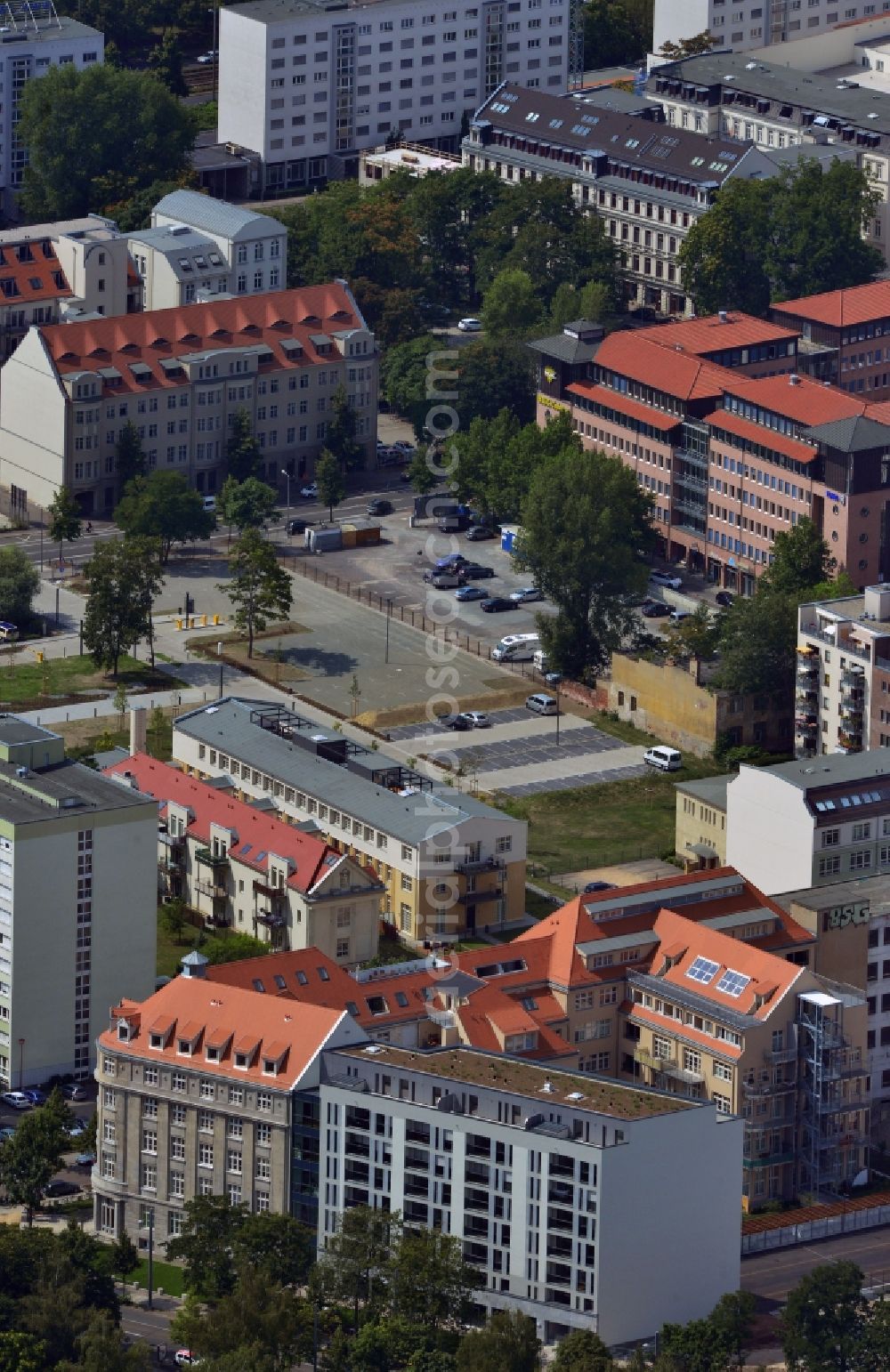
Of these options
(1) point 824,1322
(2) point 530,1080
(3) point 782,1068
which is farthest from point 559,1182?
(3) point 782,1068

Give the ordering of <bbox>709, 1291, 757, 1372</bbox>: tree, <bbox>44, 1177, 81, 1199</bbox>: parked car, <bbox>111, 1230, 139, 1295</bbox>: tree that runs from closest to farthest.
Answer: <bbox>709, 1291, 757, 1372</bbox>: tree
<bbox>111, 1230, 139, 1295</bbox>: tree
<bbox>44, 1177, 81, 1199</bbox>: parked car

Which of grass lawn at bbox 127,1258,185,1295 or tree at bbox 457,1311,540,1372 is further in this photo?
grass lawn at bbox 127,1258,185,1295

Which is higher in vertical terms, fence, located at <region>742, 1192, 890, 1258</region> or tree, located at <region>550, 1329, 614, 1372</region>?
tree, located at <region>550, 1329, 614, 1372</region>

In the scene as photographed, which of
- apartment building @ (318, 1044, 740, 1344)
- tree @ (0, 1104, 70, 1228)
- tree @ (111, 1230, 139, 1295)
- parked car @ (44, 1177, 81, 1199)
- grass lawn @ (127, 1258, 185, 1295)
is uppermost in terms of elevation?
apartment building @ (318, 1044, 740, 1344)

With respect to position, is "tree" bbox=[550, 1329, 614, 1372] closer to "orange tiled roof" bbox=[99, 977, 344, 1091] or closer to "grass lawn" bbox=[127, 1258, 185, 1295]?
"orange tiled roof" bbox=[99, 977, 344, 1091]

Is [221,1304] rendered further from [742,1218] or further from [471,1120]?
[742,1218]

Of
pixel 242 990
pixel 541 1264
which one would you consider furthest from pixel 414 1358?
pixel 242 990

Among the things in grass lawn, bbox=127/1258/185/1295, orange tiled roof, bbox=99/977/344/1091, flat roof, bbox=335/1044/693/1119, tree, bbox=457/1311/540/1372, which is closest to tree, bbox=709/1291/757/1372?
tree, bbox=457/1311/540/1372

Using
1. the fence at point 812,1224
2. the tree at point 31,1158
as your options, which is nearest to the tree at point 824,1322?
the fence at point 812,1224
